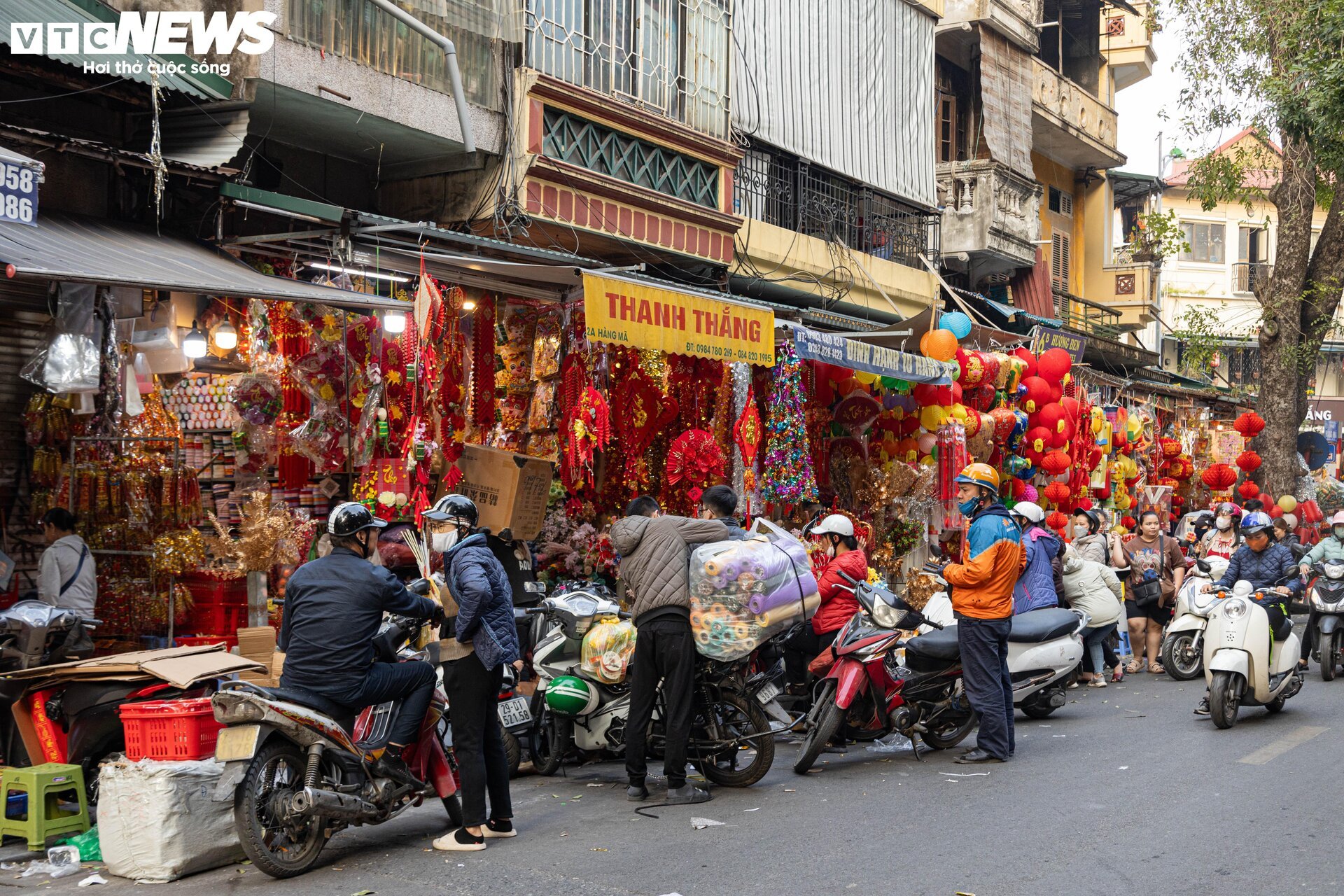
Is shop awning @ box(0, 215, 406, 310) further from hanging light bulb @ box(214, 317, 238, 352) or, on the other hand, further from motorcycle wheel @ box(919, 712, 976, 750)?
motorcycle wheel @ box(919, 712, 976, 750)

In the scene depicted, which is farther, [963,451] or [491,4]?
[963,451]

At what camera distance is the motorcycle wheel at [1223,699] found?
9.43 metres

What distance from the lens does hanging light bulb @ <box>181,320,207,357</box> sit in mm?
9328

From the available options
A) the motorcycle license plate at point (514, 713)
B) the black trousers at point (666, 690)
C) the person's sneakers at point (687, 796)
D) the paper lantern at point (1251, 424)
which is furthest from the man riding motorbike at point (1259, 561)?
the paper lantern at point (1251, 424)

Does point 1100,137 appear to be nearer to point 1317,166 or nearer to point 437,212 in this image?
point 1317,166

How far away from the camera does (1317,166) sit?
1927cm

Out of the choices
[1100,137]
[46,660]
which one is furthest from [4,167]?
[1100,137]

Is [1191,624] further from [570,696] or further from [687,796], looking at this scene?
[570,696]

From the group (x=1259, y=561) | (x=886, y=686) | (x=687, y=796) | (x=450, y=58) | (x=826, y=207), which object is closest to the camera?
(x=687, y=796)

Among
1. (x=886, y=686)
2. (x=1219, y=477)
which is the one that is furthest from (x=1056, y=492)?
(x=886, y=686)

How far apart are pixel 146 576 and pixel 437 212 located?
14.9ft

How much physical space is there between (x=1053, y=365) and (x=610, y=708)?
35.2ft

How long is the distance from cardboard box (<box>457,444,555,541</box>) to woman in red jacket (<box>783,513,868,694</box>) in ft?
8.84

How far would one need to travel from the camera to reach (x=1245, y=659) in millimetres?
9430
